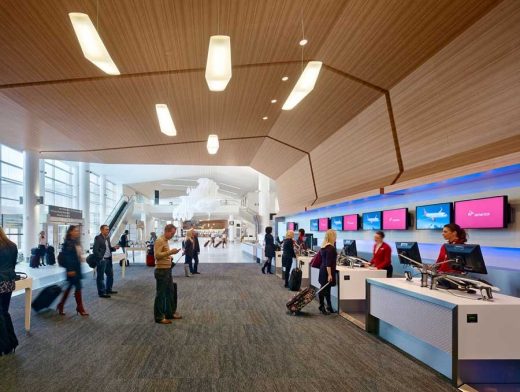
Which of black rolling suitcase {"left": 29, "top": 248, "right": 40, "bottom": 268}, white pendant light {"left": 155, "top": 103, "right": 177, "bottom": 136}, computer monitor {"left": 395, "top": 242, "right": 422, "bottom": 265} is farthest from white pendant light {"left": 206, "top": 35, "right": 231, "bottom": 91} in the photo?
black rolling suitcase {"left": 29, "top": 248, "right": 40, "bottom": 268}

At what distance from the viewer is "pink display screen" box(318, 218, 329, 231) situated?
1219cm

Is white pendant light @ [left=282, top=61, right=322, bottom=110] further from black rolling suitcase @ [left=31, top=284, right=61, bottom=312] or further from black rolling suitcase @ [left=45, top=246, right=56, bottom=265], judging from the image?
black rolling suitcase @ [left=45, top=246, right=56, bottom=265]

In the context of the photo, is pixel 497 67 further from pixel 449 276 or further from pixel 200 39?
pixel 200 39

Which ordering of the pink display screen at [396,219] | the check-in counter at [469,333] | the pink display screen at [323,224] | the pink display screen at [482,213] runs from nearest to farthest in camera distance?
the check-in counter at [469,333]
the pink display screen at [482,213]
the pink display screen at [396,219]
the pink display screen at [323,224]

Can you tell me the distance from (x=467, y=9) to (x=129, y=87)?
5.65 m

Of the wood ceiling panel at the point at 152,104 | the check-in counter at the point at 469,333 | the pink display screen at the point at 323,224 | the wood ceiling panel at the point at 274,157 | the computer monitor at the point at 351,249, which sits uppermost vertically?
the wood ceiling panel at the point at 152,104

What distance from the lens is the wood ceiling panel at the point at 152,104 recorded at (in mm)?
6785

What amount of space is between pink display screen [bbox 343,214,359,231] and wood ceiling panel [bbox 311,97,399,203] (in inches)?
30.2

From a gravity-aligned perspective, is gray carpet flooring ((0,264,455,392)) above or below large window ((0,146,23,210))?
below

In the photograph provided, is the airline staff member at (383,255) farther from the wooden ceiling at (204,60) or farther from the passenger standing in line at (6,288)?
the passenger standing in line at (6,288)

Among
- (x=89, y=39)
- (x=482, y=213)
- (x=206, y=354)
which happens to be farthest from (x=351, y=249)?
(x=89, y=39)

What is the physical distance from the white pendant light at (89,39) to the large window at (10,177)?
14.3 meters

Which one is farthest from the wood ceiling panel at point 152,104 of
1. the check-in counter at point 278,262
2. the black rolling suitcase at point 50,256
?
the black rolling suitcase at point 50,256

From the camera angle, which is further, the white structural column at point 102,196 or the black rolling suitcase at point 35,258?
the white structural column at point 102,196
